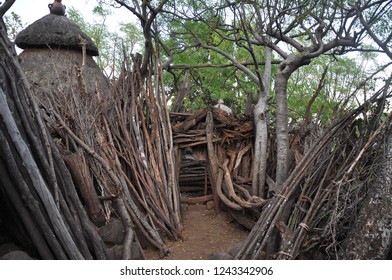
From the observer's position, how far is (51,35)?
5.86 meters

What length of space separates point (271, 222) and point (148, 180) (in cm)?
148

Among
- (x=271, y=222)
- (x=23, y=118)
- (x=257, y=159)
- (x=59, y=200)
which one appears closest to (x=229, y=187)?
(x=257, y=159)

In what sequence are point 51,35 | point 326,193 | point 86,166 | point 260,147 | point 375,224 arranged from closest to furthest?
point 375,224 < point 326,193 < point 86,166 < point 260,147 < point 51,35

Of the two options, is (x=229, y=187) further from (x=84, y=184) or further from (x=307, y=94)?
(x=307, y=94)

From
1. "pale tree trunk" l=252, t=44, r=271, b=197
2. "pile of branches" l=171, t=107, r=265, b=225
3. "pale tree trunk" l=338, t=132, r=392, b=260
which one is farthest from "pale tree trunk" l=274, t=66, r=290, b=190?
"pale tree trunk" l=338, t=132, r=392, b=260

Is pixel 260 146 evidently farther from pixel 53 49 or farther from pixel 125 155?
pixel 53 49

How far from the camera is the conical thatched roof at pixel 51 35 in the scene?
5852 millimetres

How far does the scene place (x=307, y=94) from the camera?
1153 cm

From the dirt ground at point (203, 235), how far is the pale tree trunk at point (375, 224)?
55.7 inches

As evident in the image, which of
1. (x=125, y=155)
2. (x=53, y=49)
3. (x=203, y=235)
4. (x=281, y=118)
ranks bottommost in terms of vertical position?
(x=203, y=235)

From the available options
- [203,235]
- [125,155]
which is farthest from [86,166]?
[203,235]

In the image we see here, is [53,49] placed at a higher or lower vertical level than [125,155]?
higher

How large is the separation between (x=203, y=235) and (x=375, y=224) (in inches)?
79.7

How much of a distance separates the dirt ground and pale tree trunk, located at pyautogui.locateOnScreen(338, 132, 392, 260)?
141 cm
